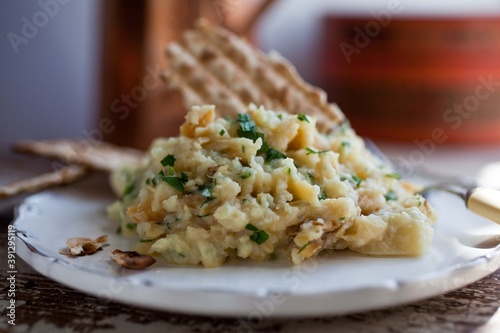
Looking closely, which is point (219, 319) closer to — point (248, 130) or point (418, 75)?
point (248, 130)

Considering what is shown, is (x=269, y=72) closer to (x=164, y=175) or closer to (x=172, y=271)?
(x=164, y=175)

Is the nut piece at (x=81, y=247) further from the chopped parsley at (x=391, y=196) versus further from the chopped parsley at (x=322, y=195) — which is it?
the chopped parsley at (x=391, y=196)

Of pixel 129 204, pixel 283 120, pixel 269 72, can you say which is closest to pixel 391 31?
pixel 269 72

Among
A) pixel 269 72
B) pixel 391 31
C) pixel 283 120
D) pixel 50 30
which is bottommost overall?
pixel 283 120

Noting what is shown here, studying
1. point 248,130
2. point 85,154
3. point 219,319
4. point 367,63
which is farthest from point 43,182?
point 367,63

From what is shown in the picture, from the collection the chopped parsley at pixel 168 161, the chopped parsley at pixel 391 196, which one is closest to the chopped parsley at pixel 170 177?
the chopped parsley at pixel 168 161

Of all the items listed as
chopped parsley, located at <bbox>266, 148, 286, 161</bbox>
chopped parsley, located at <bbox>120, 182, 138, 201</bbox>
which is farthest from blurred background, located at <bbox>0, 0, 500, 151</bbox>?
chopped parsley, located at <bbox>266, 148, 286, 161</bbox>
